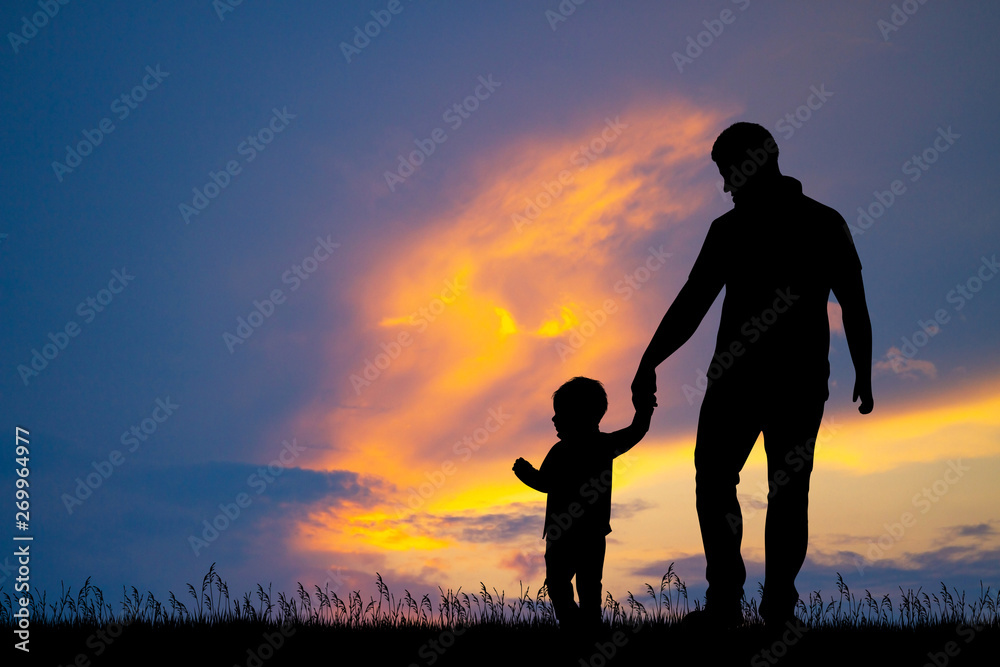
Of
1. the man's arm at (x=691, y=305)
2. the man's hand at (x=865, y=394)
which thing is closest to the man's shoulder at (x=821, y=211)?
the man's arm at (x=691, y=305)

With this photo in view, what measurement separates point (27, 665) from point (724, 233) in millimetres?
6300

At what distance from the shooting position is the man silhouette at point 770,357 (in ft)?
18.6

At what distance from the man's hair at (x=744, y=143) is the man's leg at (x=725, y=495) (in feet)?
5.61

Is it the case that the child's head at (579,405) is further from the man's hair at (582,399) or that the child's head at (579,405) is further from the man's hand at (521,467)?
the man's hand at (521,467)

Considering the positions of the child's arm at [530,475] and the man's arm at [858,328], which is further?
the child's arm at [530,475]

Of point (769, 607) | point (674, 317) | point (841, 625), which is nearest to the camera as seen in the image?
point (769, 607)

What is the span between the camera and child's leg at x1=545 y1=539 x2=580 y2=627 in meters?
6.55

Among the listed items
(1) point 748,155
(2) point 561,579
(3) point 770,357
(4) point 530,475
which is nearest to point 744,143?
(1) point 748,155

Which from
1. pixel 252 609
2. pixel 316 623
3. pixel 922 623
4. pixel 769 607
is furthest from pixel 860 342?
pixel 252 609

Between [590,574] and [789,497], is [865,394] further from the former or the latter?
[590,574]

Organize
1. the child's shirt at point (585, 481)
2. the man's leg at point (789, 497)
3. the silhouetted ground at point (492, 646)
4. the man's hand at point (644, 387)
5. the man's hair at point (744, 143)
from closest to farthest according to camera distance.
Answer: the man's leg at point (789, 497) → the silhouetted ground at point (492, 646) → the man's hair at point (744, 143) → the man's hand at point (644, 387) → the child's shirt at point (585, 481)

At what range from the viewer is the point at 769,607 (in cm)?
570

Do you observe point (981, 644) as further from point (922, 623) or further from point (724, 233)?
point (724, 233)

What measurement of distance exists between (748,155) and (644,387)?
75.5 inches
